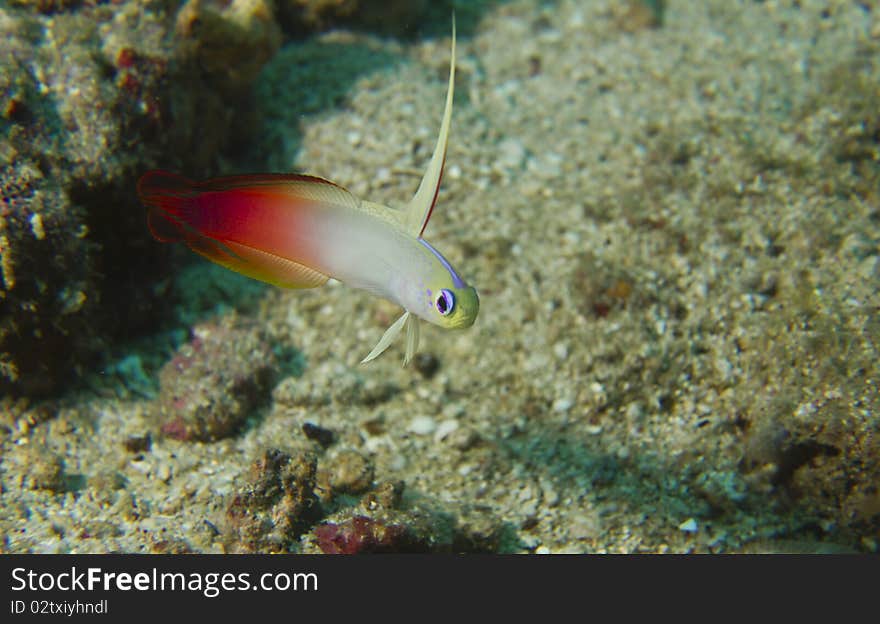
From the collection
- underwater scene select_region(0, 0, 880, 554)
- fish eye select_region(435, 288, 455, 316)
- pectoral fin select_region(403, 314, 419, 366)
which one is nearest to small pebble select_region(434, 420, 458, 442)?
underwater scene select_region(0, 0, 880, 554)

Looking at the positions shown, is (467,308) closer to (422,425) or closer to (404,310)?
(404,310)

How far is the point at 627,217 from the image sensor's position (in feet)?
14.8

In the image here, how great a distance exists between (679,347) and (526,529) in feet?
5.27

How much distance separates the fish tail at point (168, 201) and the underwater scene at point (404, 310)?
0.05 feet

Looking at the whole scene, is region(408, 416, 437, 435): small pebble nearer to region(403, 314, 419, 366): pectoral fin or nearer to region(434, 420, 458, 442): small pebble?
region(434, 420, 458, 442): small pebble

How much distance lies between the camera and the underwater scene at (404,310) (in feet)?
9.92

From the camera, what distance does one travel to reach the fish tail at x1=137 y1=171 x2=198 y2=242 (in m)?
2.03

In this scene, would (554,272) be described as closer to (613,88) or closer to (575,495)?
(575,495)

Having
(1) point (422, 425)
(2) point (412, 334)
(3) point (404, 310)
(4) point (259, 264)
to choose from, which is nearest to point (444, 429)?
(1) point (422, 425)

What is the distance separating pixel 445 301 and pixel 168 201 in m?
1.04

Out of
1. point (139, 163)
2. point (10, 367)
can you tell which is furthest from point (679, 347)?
point (10, 367)

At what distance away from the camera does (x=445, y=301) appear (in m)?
1.86

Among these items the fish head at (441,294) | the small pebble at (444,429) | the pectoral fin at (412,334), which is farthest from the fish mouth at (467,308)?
the small pebble at (444,429)

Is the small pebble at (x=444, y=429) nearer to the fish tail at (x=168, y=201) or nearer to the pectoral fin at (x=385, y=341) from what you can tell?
the pectoral fin at (x=385, y=341)
